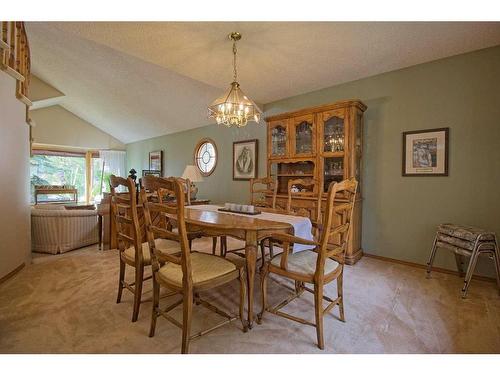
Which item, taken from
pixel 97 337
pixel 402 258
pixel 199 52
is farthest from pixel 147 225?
pixel 402 258

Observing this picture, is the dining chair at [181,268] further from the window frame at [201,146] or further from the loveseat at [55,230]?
the window frame at [201,146]

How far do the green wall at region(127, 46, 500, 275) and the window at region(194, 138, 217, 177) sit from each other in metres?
2.47

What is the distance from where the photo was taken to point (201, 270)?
1.54 metres

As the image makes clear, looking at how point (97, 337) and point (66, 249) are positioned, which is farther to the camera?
point (66, 249)

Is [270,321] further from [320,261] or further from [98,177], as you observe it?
[98,177]

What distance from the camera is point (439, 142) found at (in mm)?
2758

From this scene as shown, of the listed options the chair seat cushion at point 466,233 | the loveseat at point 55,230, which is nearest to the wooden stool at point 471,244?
the chair seat cushion at point 466,233

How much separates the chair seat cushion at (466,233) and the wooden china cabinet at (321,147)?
91cm

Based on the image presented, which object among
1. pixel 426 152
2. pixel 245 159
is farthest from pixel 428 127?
pixel 245 159

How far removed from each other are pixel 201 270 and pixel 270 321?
66cm

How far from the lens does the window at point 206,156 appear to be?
213 inches

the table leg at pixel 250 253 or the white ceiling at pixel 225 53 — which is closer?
the table leg at pixel 250 253
